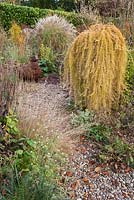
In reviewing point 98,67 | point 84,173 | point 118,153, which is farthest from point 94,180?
point 98,67

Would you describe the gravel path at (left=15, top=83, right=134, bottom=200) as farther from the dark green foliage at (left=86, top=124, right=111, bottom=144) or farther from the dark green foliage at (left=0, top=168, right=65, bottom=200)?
the dark green foliage at (left=0, top=168, right=65, bottom=200)

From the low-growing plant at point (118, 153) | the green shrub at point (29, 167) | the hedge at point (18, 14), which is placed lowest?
the low-growing plant at point (118, 153)

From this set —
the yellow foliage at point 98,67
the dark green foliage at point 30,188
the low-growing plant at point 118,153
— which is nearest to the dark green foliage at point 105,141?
the low-growing plant at point 118,153

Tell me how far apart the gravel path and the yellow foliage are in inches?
16.8

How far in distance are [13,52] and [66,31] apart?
219 centimetres

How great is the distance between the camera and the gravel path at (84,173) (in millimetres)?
3980

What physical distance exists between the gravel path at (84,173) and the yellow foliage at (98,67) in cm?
43

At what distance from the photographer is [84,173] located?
4.24 m

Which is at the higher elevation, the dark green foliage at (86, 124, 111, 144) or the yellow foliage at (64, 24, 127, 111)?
the yellow foliage at (64, 24, 127, 111)

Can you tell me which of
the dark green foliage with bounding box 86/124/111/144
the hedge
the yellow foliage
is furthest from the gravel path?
the hedge

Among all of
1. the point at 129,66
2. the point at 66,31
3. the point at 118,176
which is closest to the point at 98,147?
the point at 118,176

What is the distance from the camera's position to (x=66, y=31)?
28.4 feet

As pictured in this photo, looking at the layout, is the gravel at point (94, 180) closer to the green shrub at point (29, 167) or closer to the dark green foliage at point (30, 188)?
the green shrub at point (29, 167)

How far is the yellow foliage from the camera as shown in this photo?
17.3 ft
